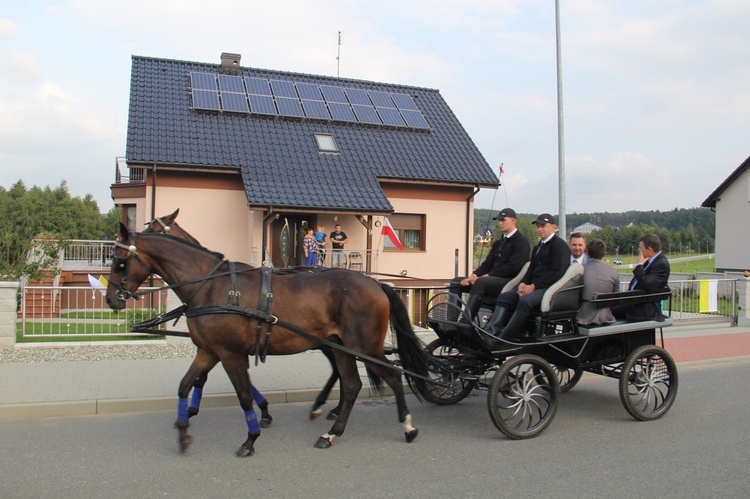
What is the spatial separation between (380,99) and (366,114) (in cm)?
160

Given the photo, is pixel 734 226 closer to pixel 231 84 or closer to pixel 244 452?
pixel 231 84

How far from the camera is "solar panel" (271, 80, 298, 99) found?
68.9 feet

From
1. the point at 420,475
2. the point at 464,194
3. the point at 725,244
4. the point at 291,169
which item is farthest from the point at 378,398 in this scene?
the point at 725,244

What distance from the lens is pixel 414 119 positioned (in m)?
21.8

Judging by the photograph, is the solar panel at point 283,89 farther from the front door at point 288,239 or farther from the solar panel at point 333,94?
the front door at point 288,239

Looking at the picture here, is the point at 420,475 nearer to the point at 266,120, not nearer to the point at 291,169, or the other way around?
the point at 291,169

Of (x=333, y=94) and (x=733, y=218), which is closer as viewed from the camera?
(x=333, y=94)

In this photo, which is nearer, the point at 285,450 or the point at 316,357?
the point at 285,450

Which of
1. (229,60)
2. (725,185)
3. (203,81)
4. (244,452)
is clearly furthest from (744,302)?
(725,185)

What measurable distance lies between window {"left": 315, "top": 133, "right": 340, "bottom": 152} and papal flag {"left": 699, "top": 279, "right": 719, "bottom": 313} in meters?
11.0

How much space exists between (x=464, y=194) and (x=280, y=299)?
1525cm

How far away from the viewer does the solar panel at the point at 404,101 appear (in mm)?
22438

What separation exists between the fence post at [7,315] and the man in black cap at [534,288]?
741 centimetres

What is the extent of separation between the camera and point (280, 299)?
5844 millimetres
